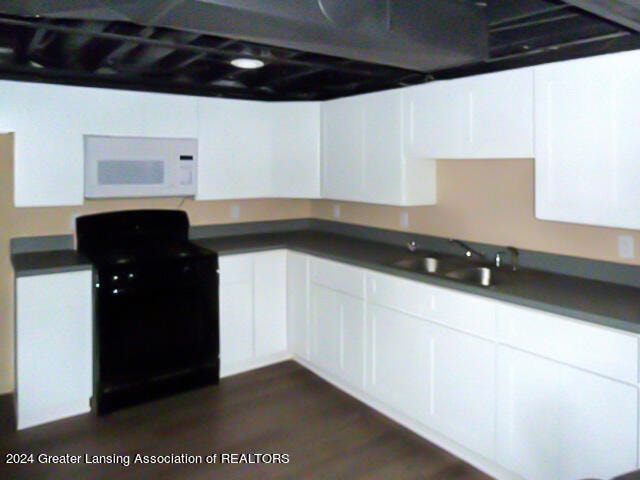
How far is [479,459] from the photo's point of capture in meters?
2.66

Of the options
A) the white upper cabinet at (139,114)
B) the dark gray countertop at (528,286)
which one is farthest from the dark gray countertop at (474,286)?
the white upper cabinet at (139,114)

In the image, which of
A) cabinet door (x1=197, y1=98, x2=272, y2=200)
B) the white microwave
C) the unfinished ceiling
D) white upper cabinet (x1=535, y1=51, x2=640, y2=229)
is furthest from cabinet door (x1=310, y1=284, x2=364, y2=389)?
the unfinished ceiling

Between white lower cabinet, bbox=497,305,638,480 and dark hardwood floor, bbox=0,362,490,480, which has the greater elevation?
white lower cabinet, bbox=497,305,638,480

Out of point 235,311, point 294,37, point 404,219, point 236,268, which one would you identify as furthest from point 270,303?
point 294,37

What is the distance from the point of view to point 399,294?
3049 millimetres

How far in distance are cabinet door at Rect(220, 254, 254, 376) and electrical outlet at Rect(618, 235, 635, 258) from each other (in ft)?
7.84

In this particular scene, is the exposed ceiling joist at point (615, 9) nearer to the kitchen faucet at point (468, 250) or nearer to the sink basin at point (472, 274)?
the sink basin at point (472, 274)

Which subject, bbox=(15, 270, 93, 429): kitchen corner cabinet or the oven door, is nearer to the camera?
bbox=(15, 270, 93, 429): kitchen corner cabinet

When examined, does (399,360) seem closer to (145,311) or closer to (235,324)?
(235,324)

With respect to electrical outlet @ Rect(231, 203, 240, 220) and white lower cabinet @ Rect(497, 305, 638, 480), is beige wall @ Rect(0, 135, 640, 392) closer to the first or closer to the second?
electrical outlet @ Rect(231, 203, 240, 220)

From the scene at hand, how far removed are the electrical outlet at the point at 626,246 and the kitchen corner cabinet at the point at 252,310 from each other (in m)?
2.30

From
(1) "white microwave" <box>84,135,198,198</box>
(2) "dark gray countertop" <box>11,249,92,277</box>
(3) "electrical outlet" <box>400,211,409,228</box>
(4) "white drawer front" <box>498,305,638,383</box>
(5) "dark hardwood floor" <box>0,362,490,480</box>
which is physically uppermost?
(1) "white microwave" <box>84,135,198,198</box>

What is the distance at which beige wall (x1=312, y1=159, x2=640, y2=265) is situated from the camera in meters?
2.79

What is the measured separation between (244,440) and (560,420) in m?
1.67
